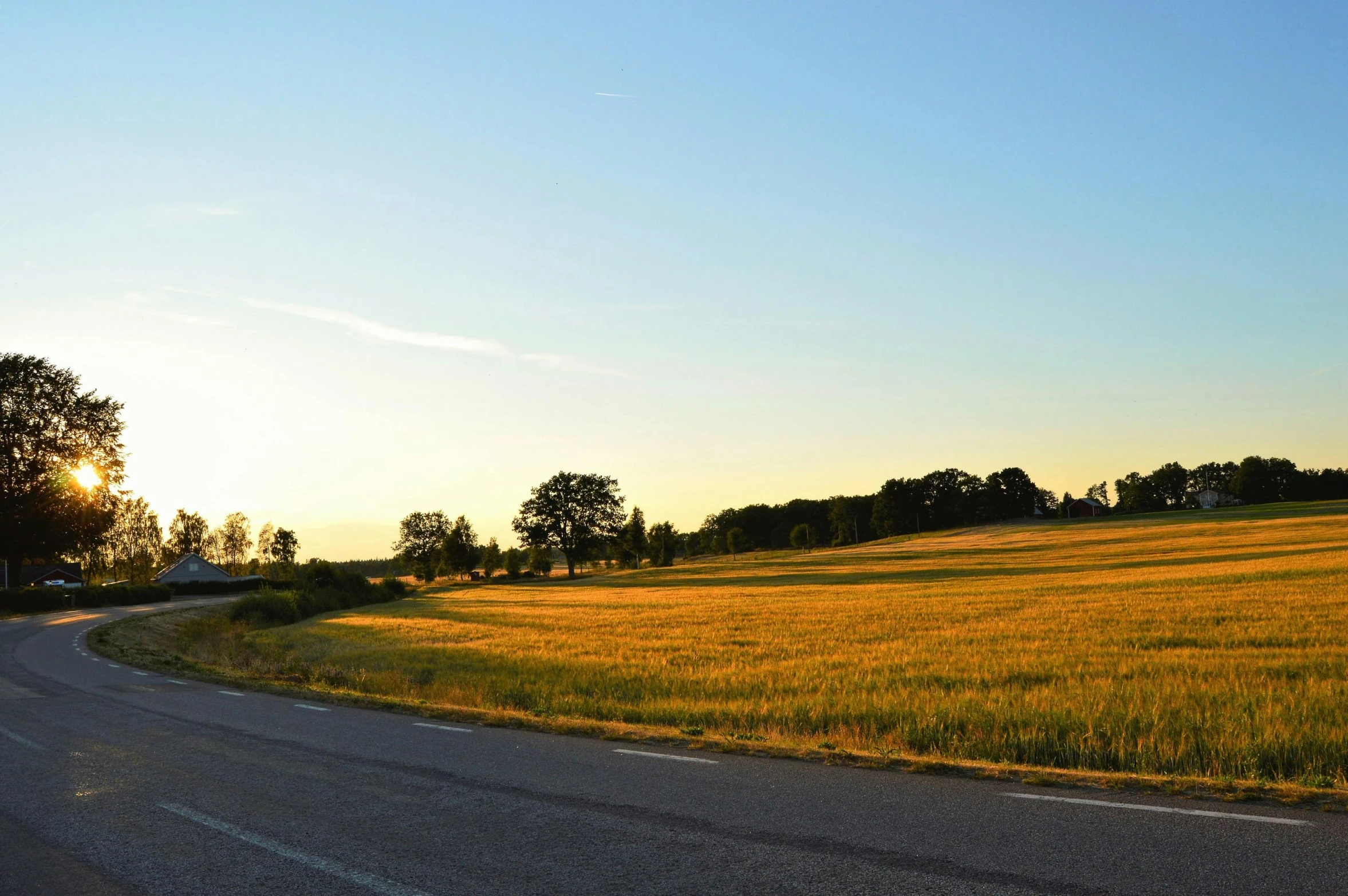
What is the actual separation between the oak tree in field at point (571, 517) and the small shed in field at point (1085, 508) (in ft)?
379

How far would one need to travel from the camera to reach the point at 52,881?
20.5 ft

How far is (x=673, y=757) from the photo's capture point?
10.1 meters

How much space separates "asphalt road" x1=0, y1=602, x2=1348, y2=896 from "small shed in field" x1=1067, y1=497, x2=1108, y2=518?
196291mm

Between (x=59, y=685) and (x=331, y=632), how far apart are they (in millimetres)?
21726

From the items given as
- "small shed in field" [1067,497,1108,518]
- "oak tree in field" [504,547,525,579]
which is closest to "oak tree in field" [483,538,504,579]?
"oak tree in field" [504,547,525,579]

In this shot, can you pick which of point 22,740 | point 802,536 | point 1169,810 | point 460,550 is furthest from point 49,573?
point 1169,810

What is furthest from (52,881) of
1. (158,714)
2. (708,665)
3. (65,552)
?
(65,552)

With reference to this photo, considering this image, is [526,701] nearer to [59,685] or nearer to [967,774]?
[967,774]

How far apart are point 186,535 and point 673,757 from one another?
175410mm

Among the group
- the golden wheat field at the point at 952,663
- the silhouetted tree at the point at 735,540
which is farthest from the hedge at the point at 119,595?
the silhouetted tree at the point at 735,540

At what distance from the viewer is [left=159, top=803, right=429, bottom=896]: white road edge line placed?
5891 mm

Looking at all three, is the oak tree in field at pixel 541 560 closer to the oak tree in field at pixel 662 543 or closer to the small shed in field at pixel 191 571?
the oak tree in field at pixel 662 543

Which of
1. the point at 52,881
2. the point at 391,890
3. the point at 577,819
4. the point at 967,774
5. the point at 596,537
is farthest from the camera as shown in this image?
the point at 596,537

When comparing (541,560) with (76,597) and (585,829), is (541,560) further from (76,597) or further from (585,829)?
(585,829)
